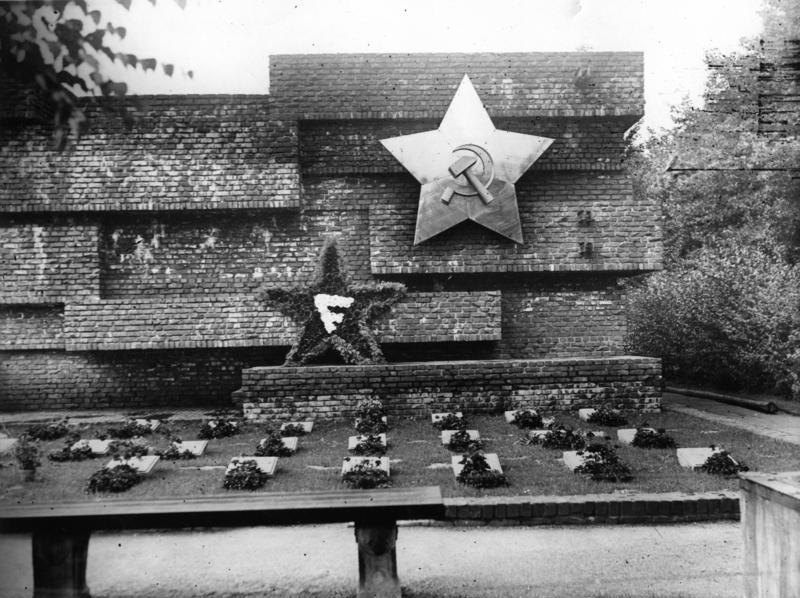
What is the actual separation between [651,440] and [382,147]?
7.22m

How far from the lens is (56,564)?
3.95 meters

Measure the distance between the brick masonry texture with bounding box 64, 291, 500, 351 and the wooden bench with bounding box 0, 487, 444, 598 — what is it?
23.1 ft

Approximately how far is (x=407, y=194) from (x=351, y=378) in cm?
411

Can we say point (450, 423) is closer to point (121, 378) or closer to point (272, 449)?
point (272, 449)

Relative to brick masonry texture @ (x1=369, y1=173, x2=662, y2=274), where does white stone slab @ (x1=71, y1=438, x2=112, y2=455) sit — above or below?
below

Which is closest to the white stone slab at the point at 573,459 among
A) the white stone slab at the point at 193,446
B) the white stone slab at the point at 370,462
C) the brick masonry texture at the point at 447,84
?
the white stone slab at the point at 370,462

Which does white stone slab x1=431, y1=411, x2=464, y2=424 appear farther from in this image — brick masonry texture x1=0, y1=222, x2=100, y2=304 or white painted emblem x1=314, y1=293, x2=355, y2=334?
brick masonry texture x1=0, y1=222, x2=100, y2=304

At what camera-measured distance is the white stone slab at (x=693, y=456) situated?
6395 mm

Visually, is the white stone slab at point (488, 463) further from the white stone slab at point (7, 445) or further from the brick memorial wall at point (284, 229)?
the white stone slab at point (7, 445)

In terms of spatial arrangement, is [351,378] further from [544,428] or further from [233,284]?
[233,284]

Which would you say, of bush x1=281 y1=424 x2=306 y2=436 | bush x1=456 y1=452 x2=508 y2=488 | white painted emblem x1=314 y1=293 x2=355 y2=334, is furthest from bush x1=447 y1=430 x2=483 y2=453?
white painted emblem x1=314 y1=293 x2=355 y2=334

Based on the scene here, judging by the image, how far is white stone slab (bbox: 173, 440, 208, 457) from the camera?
7.34 m

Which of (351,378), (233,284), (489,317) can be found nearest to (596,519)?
(351,378)

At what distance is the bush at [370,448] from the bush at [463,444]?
0.81 metres
